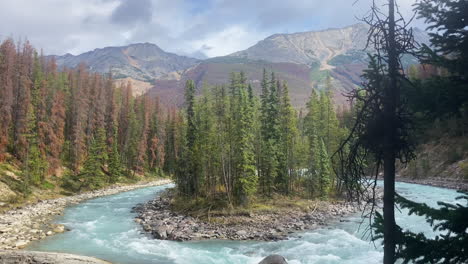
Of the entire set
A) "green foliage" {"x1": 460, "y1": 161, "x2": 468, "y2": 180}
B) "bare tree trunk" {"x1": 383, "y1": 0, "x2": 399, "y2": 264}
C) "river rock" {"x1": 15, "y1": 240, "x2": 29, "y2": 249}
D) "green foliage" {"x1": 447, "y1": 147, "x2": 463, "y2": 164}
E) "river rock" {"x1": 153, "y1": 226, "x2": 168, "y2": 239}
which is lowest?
"river rock" {"x1": 153, "y1": 226, "x2": 168, "y2": 239}

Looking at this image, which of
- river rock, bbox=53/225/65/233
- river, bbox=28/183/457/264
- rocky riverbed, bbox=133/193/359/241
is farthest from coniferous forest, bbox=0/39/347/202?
river rock, bbox=53/225/65/233

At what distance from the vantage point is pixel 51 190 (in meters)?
52.8

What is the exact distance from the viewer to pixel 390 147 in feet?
23.2

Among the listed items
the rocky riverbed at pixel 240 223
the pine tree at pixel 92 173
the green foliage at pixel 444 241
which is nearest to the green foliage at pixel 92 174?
the pine tree at pixel 92 173

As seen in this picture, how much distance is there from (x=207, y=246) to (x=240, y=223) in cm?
678

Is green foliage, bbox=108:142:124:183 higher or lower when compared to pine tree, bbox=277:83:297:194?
lower

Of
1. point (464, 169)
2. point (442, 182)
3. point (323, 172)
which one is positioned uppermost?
point (323, 172)

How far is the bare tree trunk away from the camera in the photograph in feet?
23.0

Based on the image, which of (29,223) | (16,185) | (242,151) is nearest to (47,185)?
(16,185)

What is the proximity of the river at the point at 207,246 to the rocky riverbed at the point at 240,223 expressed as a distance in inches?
51.5

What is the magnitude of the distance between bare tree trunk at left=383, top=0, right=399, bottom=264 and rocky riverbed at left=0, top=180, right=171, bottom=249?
2753cm

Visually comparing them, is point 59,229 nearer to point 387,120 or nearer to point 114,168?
point 387,120

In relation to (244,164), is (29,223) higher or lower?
lower

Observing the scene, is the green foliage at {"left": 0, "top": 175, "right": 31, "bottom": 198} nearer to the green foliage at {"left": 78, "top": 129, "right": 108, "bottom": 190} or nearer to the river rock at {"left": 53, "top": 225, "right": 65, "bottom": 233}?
the green foliage at {"left": 78, "top": 129, "right": 108, "bottom": 190}
